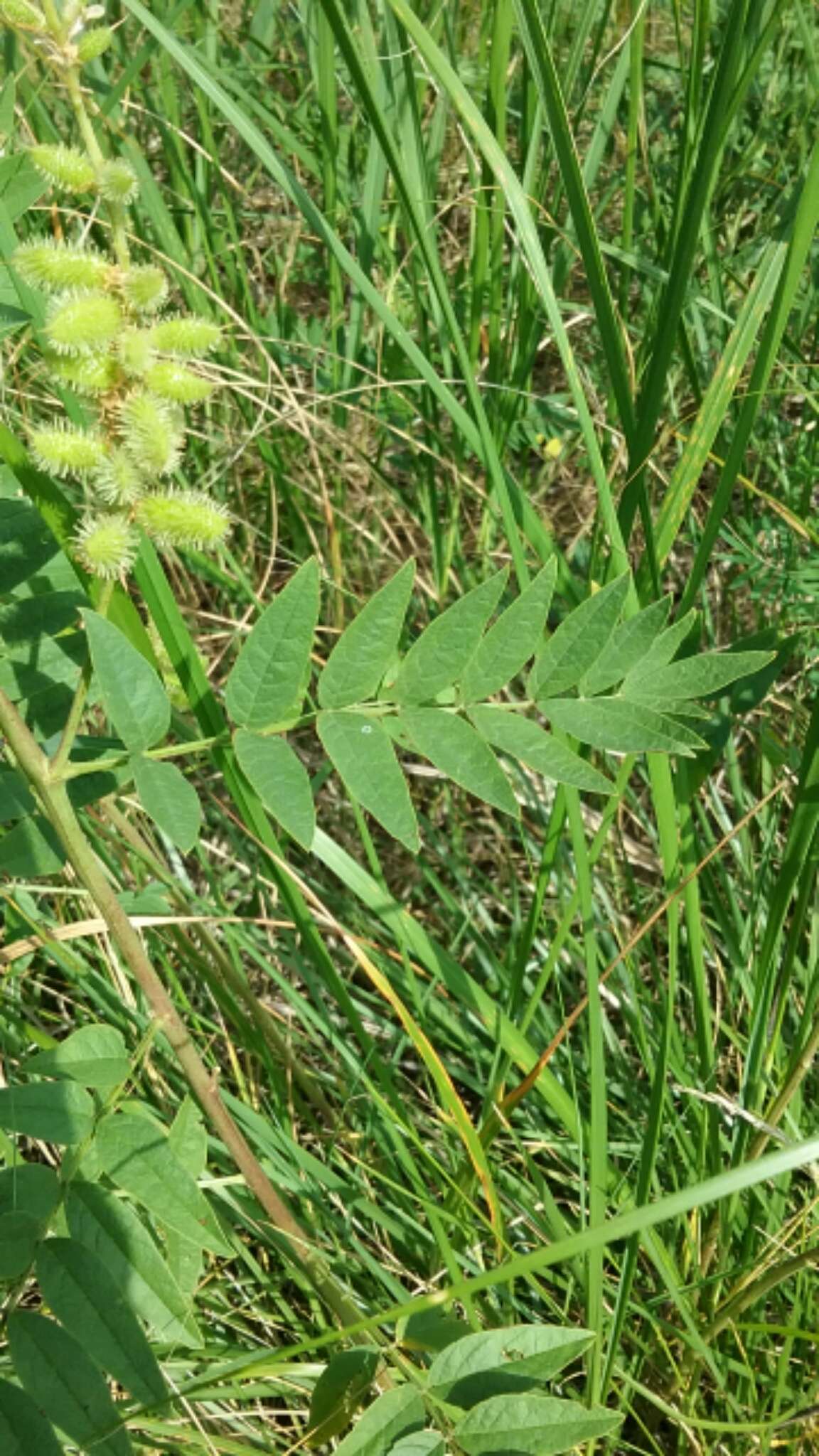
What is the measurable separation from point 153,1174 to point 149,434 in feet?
1.55

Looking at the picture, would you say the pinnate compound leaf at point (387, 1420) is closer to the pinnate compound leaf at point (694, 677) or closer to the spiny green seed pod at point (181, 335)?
the pinnate compound leaf at point (694, 677)

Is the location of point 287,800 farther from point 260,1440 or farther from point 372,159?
point 372,159

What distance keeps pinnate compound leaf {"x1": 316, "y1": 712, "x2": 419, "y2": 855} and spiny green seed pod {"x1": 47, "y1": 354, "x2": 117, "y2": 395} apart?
0.26m

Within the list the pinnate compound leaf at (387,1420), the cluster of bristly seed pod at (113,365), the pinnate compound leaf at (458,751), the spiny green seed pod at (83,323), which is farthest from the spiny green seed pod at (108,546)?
the pinnate compound leaf at (387,1420)

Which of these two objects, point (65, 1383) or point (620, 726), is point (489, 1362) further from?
point (620, 726)

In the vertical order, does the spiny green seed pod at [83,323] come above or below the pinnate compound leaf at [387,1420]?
above

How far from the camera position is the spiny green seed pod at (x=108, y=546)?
2.81ft

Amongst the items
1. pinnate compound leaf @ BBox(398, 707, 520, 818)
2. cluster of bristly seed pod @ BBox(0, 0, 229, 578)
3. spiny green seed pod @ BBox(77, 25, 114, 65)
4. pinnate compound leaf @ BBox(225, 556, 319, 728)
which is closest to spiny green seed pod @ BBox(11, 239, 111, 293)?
cluster of bristly seed pod @ BBox(0, 0, 229, 578)

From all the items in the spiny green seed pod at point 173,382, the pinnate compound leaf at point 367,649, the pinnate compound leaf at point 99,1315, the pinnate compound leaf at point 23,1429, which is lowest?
the pinnate compound leaf at point 23,1429

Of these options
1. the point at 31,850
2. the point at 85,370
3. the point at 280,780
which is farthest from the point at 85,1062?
the point at 85,370

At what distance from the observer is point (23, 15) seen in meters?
0.80

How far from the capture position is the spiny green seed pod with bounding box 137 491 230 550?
34.6 inches

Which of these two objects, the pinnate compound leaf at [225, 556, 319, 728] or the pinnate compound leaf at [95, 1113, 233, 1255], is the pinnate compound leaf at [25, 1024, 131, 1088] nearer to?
the pinnate compound leaf at [95, 1113, 233, 1255]

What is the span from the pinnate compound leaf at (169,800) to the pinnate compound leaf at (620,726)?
26cm
